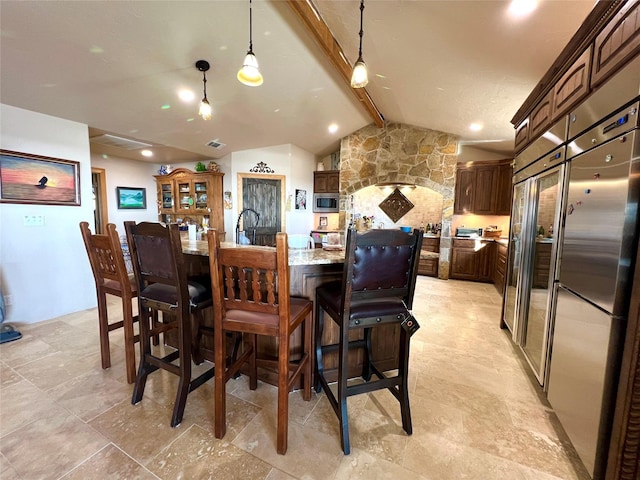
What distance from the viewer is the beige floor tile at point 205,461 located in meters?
1.26

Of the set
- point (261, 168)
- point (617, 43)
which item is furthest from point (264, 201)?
point (617, 43)

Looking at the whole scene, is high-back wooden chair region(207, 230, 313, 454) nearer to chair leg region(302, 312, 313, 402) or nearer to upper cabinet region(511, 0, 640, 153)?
chair leg region(302, 312, 313, 402)

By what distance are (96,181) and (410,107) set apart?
6.09 meters

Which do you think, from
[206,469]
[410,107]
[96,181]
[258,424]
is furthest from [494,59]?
[96,181]

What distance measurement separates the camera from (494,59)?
2426 mm

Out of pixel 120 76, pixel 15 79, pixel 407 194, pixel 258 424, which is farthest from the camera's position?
pixel 407 194

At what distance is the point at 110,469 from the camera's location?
1284 millimetres

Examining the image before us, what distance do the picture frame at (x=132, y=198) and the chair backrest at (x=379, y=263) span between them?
239 inches

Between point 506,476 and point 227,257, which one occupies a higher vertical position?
point 227,257

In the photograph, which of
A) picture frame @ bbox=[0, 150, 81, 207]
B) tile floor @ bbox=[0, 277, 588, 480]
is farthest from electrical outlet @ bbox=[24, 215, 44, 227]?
tile floor @ bbox=[0, 277, 588, 480]

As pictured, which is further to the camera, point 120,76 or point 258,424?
point 120,76

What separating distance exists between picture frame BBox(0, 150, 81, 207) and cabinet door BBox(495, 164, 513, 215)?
6.72 metres

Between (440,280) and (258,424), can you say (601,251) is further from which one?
(440,280)

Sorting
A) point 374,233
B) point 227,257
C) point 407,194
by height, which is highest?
point 407,194
